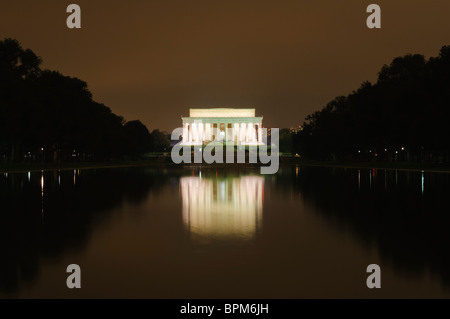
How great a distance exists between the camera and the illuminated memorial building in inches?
5827

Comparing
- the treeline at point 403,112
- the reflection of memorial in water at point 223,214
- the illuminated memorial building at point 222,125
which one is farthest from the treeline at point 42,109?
the illuminated memorial building at point 222,125

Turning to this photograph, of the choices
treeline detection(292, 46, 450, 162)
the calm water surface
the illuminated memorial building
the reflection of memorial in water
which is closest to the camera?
the calm water surface

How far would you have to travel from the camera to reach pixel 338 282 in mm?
8172

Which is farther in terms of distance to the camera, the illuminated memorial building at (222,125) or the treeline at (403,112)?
the illuminated memorial building at (222,125)

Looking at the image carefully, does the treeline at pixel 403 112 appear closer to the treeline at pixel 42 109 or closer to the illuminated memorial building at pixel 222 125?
the treeline at pixel 42 109

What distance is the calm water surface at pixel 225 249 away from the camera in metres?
7.86

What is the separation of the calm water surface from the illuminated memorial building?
422 ft

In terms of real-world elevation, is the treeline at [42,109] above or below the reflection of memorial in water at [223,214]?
above

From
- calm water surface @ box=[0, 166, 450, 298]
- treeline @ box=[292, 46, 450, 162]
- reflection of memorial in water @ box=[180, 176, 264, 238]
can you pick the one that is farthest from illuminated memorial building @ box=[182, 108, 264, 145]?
calm water surface @ box=[0, 166, 450, 298]

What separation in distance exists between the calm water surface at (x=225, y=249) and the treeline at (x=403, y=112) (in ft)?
123

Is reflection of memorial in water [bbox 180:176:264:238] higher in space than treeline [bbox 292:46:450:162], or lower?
lower

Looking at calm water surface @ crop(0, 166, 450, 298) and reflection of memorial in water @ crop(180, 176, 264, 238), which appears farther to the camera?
reflection of memorial in water @ crop(180, 176, 264, 238)

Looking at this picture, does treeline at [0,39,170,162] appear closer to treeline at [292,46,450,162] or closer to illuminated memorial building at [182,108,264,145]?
treeline at [292,46,450,162]
